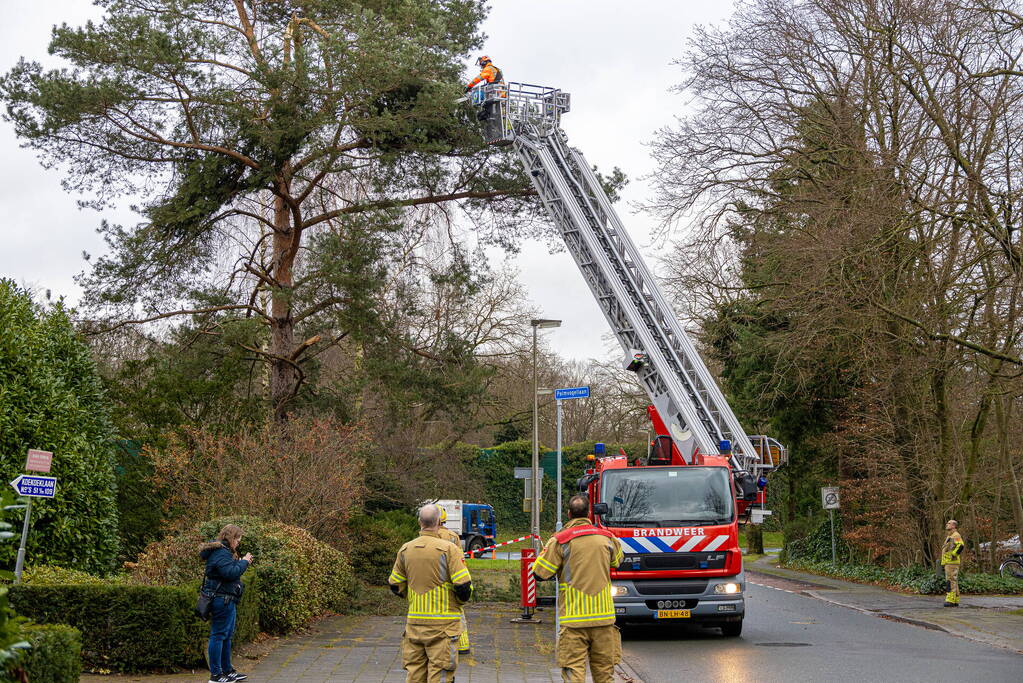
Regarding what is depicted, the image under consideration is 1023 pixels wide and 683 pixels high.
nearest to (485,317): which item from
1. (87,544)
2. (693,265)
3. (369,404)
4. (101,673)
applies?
(369,404)

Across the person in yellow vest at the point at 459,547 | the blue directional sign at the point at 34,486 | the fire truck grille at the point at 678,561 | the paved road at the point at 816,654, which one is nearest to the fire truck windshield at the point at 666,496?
the fire truck grille at the point at 678,561

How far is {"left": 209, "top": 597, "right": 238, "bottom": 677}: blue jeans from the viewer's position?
1044cm

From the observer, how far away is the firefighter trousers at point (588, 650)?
Result: 8625 millimetres

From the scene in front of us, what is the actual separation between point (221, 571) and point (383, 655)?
3.39 metres

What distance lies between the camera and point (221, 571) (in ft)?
34.4

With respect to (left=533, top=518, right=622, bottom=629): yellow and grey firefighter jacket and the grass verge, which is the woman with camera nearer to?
(left=533, top=518, right=622, bottom=629): yellow and grey firefighter jacket

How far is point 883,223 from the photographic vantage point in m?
16.8

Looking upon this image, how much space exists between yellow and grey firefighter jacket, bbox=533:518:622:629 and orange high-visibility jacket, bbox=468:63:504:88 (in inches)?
583

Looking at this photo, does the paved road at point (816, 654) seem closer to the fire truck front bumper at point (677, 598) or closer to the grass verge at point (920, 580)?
the fire truck front bumper at point (677, 598)

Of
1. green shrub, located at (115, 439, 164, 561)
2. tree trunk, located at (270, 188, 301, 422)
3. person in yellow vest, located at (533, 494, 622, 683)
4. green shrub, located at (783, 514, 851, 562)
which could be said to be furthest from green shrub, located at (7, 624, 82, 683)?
green shrub, located at (783, 514, 851, 562)

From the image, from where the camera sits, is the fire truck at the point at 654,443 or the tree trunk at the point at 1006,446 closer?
the fire truck at the point at 654,443

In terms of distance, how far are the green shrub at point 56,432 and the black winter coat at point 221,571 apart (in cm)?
401

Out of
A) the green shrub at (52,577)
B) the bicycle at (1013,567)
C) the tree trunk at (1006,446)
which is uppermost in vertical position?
the tree trunk at (1006,446)

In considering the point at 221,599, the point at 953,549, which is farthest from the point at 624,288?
the point at 221,599
